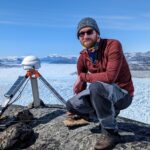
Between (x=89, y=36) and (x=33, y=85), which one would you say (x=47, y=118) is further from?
(x=89, y=36)

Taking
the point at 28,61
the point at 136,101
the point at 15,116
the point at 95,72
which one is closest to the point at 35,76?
the point at 28,61

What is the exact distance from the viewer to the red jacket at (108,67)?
4.46m

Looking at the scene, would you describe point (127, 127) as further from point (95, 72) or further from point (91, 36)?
point (91, 36)

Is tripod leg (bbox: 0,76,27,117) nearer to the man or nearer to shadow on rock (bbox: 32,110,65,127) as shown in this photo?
shadow on rock (bbox: 32,110,65,127)

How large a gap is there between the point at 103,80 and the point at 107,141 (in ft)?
2.31

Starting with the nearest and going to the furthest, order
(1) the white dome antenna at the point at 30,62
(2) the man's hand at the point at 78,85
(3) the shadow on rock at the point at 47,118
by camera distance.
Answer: (2) the man's hand at the point at 78,85 → (3) the shadow on rock at the point at 47,118 → (1) the white dome antenna at the point at 30,62

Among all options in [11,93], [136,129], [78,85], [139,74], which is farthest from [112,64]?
[139,74]

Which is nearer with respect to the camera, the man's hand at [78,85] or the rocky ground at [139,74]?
the man's hand at [78,85]

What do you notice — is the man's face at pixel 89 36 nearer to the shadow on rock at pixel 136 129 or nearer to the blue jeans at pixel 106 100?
the blue jeans at pixel 106 100

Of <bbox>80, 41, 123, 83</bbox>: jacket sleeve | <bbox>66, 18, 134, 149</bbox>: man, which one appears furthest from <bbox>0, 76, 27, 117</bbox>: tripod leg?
<bbox>80, 41, 123, 83</bbox>: jacket sleeve

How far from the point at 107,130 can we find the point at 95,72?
72 cm

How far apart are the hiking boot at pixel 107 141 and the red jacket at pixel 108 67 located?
1.80 feet

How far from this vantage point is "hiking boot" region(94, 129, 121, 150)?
177 inches

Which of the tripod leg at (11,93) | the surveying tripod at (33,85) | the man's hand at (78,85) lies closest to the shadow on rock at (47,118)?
the surveying tripod at (33,85)
